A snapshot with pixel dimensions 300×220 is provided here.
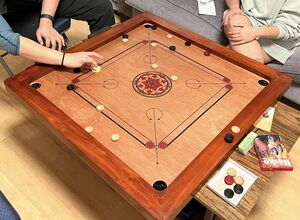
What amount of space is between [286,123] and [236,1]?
0.88m

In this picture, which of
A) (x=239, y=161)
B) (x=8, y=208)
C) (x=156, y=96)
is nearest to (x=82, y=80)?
(x=156, y=96)

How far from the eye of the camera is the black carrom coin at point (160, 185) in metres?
0.82

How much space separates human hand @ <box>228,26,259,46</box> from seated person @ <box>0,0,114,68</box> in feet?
2.42

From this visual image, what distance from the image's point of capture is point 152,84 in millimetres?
1154

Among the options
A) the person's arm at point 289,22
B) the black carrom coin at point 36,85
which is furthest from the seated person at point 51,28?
the person's arm at point 289,22

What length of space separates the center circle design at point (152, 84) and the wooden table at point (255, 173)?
36 cm

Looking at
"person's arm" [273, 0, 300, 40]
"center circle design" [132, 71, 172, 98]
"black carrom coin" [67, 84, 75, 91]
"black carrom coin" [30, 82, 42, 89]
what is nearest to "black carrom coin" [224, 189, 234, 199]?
"center circle design" [132, 71, 172, 98]

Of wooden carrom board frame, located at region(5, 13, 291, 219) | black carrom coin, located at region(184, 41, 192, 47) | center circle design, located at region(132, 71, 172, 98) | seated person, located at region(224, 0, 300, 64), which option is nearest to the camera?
wooden carrom board frame, located at region(5, 13, 291, 219)

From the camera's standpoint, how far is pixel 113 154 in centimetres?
90

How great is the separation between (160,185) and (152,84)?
0.46m

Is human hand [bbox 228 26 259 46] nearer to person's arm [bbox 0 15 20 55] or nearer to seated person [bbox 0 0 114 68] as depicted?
seated person [bbox 0 0 114 68]

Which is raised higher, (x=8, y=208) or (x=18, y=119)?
(x=8, y=208)

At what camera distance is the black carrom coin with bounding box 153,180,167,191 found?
82 centimetres

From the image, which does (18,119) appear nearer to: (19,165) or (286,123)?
(19,165)
